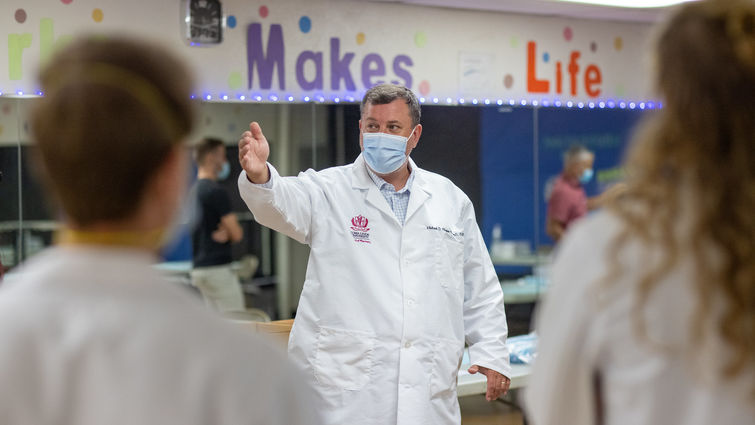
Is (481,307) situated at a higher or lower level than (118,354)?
lower

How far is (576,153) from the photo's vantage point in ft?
17.7

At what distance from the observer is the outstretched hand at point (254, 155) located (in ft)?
7.99

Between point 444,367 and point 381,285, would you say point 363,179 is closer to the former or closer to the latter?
point 381,285

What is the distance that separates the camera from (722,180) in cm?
105

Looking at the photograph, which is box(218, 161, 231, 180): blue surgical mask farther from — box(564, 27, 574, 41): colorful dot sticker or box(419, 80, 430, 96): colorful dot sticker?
box(564, 27, 574, 41): colorful dot sticker

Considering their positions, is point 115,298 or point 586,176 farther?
point 586,176

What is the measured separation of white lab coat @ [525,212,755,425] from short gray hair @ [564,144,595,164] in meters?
4.34

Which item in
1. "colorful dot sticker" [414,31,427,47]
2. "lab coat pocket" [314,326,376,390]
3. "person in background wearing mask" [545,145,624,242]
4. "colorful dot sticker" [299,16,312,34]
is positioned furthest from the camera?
"person in background wearing mask" [545,145,624,242]

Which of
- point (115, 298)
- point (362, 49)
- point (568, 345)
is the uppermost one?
point (362, 49)

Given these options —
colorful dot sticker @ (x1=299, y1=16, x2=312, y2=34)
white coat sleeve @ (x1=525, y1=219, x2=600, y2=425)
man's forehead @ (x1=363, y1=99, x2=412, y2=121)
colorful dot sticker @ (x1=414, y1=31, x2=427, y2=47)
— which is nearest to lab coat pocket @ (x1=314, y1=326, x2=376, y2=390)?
man's forehead @ (x1=363, y1=99, x2=412, y2=121)

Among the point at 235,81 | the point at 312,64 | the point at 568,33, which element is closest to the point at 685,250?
the point at 235,81

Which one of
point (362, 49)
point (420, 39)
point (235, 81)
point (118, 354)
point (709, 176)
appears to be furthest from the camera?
point (420, 39)

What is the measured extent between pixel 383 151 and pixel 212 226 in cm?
175

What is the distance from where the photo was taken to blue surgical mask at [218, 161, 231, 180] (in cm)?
429
